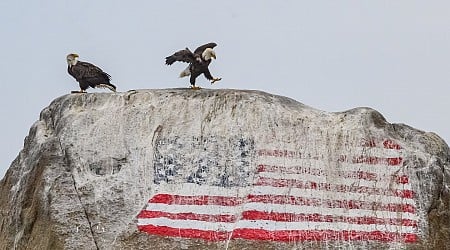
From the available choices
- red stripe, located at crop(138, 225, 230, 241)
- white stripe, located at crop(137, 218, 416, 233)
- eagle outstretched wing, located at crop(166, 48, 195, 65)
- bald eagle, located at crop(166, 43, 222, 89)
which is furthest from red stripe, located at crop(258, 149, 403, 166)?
eagle outstretched wing, located at crop(166, 48, 195, 65)

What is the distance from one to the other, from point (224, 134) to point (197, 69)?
120cm

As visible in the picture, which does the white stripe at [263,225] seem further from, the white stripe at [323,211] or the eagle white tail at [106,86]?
the eagle white tail at [106,86]

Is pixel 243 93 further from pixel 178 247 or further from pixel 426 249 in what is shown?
pixel 426 249

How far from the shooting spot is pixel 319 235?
8242 millimetres

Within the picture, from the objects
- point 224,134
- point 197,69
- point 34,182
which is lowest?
point 34,182

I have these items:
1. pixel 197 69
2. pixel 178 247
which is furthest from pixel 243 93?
pixel 178 247

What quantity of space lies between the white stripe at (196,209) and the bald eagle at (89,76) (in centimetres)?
175

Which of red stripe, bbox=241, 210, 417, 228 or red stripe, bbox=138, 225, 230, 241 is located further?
red stripe, bbox=241, 210, 417, 228

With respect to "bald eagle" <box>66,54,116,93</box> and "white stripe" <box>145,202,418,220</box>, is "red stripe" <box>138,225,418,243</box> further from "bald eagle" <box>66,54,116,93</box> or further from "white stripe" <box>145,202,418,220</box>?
"bald eagle" <box>66,54,116,93</box>

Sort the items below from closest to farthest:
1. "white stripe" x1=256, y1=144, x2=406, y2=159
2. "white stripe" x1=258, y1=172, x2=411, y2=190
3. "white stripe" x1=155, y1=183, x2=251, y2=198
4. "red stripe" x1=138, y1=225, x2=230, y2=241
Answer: "red stripe" x1=138, y1=225, x2=230, y2=241 < "white stripe" x1=155, y1=183, x2=251, y2=198 < "white stripe" x1=258, y1=172, x2=411, y2=190 < "white stripe" x1=256, y1=144, x2=406, y2=159

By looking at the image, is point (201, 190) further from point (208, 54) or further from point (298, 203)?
point (208, 54)

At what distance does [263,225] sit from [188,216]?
28.7 inches

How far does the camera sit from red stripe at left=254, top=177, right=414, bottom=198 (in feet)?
27.6

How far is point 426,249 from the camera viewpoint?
8.31m
